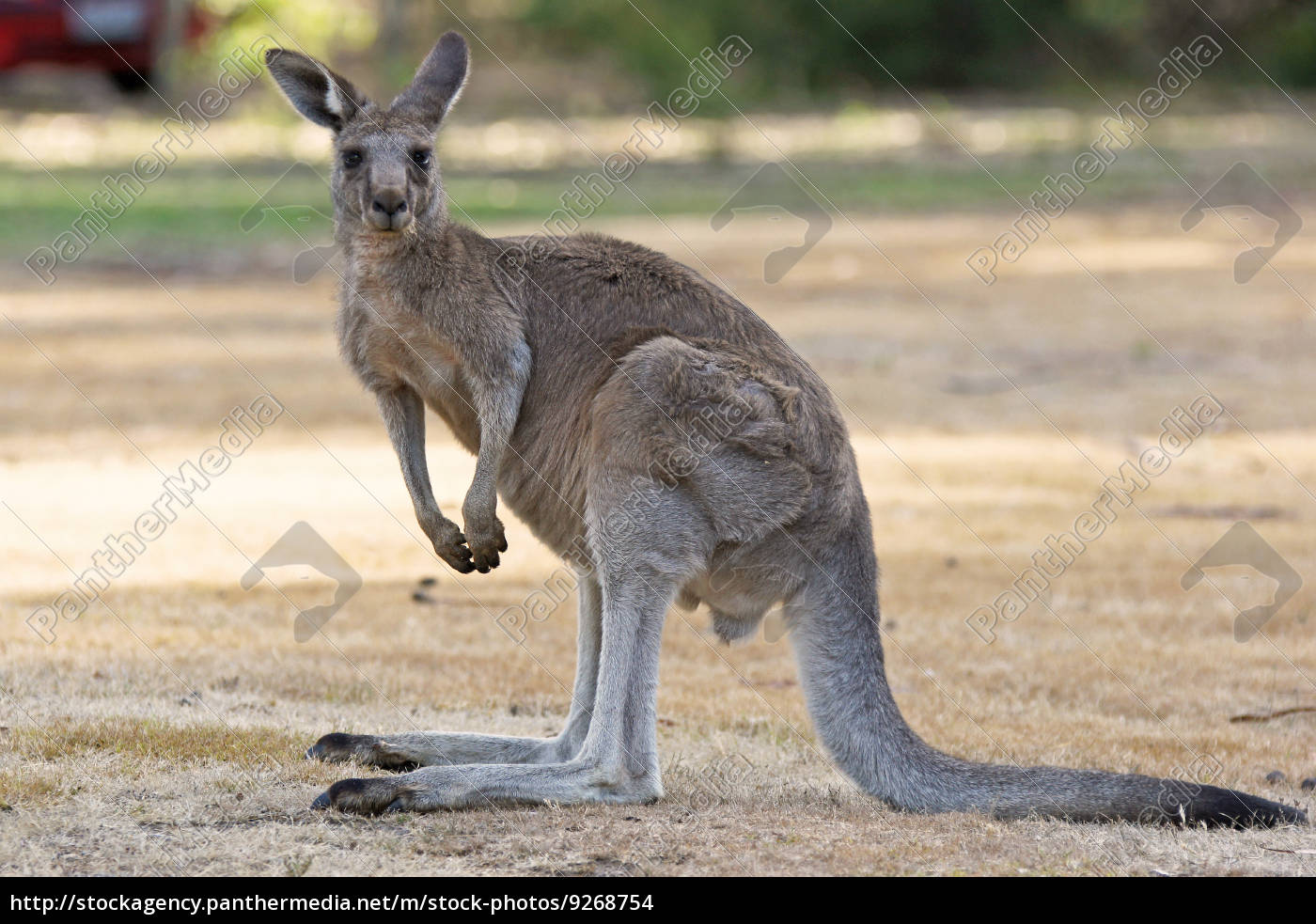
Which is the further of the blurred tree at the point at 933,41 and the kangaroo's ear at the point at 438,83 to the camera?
the blurred tree at the point at 933,41

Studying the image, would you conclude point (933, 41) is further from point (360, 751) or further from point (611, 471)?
point (360, 751)

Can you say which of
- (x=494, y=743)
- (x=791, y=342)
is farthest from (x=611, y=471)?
(x=791, y=342)

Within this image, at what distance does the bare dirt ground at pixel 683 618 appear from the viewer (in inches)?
135

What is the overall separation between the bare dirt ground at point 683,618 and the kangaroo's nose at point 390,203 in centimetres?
135

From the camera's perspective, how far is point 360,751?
398 centimetres

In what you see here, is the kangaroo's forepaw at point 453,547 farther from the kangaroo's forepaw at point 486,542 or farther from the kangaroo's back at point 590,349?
the kangaroo's back at point 590,349

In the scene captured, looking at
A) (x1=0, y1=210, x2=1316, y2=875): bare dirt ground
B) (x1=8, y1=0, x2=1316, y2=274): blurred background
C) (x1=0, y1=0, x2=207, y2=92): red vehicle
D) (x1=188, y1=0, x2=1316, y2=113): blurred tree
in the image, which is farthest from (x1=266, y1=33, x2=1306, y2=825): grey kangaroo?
(x1=188, y1=0, x2=1316, y2=113): blurred tree

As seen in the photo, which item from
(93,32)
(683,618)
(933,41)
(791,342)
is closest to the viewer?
(683,618)

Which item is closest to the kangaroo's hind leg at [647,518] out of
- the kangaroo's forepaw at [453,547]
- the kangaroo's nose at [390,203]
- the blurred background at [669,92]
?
the kangaroo's forepaw at [453,547]

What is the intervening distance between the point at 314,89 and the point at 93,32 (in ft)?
62.0

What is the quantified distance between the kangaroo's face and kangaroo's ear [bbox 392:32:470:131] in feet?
0.20

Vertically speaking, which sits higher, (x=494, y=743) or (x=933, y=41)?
(x=933, y=41)

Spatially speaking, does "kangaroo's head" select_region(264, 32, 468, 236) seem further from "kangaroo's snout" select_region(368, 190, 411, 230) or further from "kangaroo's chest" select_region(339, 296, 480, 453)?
"kangaroo's chest" select_region(339, 296, 480, 453)
